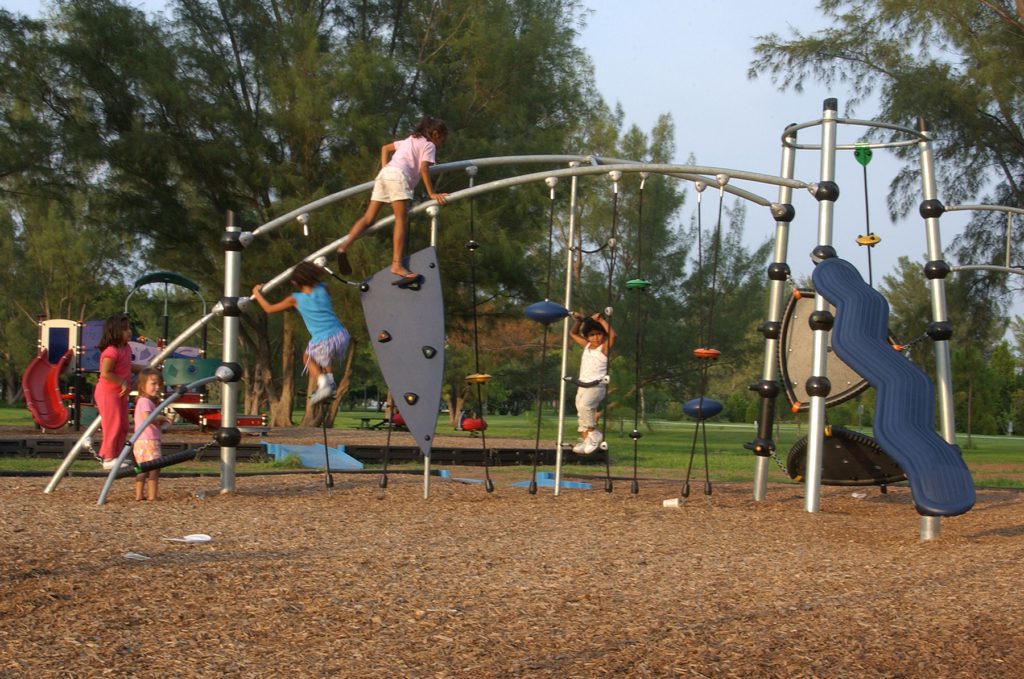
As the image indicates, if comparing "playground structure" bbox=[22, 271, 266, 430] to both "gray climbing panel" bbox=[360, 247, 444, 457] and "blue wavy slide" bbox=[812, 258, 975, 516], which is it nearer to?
"gray climbing panel" bbox=[360, 247, 444, 457]

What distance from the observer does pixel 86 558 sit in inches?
229

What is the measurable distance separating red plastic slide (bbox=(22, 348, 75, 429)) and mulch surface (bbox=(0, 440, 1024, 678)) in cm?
1166

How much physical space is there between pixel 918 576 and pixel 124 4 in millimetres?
23640

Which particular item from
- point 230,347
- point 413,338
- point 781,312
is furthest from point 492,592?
point 781,312

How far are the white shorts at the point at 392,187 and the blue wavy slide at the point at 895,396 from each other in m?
3.44

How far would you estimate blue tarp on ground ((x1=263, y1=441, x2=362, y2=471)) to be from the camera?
14.3 meters

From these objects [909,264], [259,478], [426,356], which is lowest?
[259,478]

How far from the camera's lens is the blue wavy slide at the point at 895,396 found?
691 cm

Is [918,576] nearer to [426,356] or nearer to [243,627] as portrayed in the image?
[243,627]

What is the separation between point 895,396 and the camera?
296 inches

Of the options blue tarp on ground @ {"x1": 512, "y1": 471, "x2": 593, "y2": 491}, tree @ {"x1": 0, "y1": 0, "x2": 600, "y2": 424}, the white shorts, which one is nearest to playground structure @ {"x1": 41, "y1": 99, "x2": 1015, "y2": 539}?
the white shorts

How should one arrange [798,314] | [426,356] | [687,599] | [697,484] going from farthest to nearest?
1. [697,484]
2. [798,314]
3. [426,356]
4. [687,599]

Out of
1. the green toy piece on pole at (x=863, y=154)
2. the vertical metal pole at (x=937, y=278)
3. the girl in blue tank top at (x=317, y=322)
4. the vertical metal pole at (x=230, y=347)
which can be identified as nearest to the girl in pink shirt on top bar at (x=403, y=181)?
the girl in blue tank top at (x=317, y=322)

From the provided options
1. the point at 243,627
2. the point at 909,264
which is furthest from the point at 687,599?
the point at 909,264
